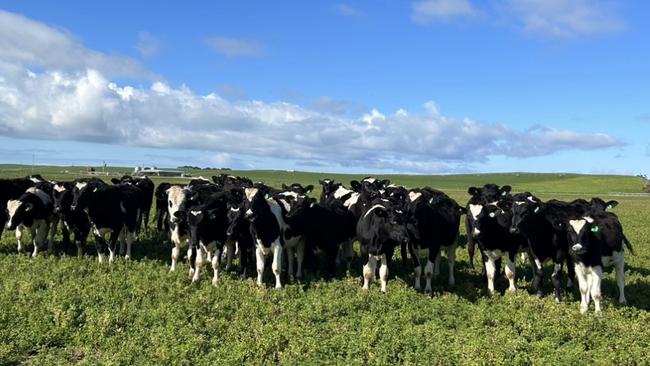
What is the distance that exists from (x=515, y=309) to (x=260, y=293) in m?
5.42

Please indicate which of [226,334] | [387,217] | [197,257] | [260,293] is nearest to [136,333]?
[226,334]

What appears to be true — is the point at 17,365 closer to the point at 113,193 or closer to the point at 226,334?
the point at 226,334

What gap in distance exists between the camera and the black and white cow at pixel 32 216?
15.8m

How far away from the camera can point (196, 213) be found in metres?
14.0

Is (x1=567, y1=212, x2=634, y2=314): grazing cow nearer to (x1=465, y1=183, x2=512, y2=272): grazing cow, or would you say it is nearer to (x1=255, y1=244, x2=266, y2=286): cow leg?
(x1=465, y1=183, x2=512, y2=272): grazing cow

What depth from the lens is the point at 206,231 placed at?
13914 mm

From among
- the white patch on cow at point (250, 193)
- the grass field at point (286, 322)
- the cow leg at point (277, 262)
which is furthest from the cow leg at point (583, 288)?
the white patch on cow at point (250, 193)

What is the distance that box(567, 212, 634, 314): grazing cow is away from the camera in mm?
11664

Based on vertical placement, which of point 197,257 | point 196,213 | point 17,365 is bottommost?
point 17,365

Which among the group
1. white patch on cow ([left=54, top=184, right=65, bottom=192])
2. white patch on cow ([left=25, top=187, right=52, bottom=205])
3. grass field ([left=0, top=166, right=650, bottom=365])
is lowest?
grass field ([left=0, top=166, right=650, bottom=365])

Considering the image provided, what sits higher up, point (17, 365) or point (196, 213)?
point (196, 213)

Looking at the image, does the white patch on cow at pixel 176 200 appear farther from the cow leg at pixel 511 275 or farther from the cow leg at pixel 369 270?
the cow leg at pixel 511 275

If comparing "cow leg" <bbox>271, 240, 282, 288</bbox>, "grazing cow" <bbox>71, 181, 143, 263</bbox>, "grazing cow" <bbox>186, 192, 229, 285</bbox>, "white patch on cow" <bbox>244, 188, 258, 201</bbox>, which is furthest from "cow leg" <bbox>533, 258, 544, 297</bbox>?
"grazing cow" <bbox>71, 181, 143, 263</bbox>

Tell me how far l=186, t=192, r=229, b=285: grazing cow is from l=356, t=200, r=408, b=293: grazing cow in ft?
11.8
